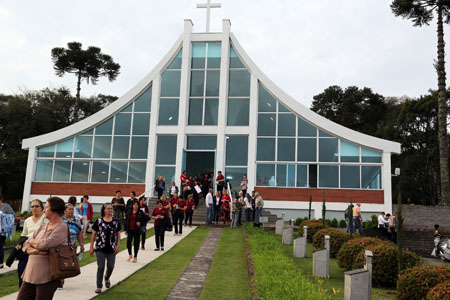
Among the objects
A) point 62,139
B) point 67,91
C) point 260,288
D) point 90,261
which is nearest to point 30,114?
point 67,91

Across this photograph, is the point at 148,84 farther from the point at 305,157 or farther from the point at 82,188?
the point at 305,157

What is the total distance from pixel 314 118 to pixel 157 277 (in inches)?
675

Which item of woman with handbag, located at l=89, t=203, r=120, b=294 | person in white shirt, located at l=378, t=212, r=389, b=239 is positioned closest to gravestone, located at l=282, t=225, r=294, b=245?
person in white shirt, located at l=378, t=212, r=389, b=239

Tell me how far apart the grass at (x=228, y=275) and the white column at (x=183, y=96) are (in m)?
9.97

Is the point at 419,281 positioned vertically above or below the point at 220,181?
below

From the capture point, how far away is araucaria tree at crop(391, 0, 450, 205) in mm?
25359

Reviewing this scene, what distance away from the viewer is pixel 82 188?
24.1 metres

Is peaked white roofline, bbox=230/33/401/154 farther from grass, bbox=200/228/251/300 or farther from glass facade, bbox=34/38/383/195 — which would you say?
grass, bbox=200/228/251/300

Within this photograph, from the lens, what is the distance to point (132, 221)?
10.4 metres

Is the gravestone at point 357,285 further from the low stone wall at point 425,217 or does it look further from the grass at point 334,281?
the low stone wall at point 425,217

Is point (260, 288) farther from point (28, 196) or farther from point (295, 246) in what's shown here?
point (28, 196)

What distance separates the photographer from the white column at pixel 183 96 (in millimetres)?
23825

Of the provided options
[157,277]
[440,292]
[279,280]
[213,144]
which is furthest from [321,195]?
[440,292]

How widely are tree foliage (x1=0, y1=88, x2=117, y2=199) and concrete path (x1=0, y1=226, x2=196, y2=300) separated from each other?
2781 centimetres
